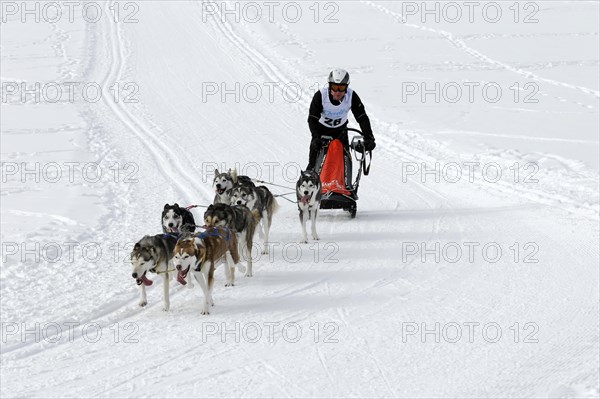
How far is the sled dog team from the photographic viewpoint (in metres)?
7.39

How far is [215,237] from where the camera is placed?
7.82 metres

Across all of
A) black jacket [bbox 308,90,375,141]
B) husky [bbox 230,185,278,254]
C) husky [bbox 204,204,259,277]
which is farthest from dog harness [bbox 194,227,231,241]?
black jacket [bbox 308,90,375,141]

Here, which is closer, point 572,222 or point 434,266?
point 434,266

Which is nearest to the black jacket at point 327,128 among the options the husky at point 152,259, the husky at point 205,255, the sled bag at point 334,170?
the sled bag at point 334,170

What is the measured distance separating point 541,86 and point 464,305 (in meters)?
13.6

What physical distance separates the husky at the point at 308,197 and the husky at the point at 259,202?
1.22ft

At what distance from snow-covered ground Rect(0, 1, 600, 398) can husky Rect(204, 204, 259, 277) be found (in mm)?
370

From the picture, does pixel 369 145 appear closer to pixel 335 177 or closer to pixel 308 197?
pixel 335 177

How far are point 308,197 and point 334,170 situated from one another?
42.6 inches

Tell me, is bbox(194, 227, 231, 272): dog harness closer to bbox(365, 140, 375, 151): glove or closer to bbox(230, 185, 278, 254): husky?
bbox(230, 185, 278, 254): husky

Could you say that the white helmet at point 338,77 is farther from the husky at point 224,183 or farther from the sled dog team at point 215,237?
the husky at point 224,183

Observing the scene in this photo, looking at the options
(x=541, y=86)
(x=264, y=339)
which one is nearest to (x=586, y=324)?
(x=264, y=339)

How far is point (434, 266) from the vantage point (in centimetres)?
923

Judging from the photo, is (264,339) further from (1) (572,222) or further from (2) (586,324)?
(1) (572,222)
